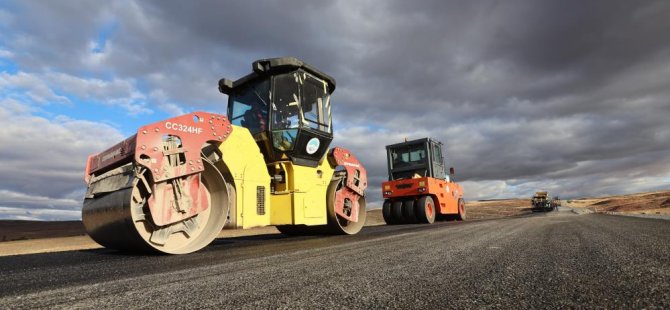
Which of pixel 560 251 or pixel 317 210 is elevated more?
pixel 317 210

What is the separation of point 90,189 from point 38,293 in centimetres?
272

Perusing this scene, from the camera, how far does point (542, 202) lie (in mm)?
38500

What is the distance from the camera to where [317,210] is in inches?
261

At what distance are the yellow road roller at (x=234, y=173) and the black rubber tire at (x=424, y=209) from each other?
604 centimetres

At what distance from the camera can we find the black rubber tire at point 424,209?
1353cm

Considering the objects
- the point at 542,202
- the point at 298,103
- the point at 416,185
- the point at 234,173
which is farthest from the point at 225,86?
the point at 542,202

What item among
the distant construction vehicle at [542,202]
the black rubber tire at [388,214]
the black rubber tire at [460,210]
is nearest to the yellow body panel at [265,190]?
the black rubber tire at [388,214]

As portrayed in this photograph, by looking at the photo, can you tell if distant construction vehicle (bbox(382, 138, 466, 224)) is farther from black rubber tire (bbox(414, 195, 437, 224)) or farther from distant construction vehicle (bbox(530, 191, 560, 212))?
distant construction vehicle (bbox(530, 191, 560, 212))

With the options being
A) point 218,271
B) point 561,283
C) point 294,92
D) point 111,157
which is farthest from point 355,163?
point 561,283

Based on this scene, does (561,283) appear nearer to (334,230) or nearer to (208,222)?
(208,222)

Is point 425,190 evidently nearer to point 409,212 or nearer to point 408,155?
point 409,212

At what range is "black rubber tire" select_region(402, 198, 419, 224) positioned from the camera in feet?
45.9

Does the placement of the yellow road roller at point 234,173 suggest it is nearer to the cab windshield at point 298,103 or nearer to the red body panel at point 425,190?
the cab windshield at point 298,103

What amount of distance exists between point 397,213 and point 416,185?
4.44ft
